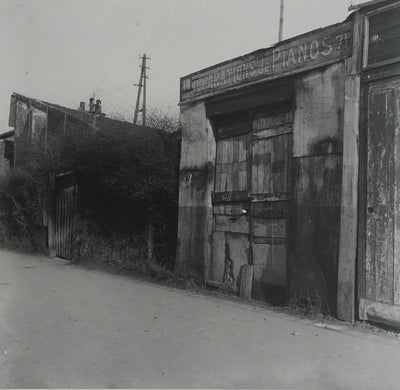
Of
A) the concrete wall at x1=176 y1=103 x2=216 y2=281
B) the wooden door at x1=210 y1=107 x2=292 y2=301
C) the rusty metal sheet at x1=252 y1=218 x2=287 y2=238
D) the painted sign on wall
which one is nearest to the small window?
the painted sign on wall

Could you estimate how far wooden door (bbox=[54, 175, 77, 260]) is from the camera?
13.3 meters

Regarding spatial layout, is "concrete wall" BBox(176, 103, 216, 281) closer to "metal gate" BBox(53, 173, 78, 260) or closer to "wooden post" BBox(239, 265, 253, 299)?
"wooden post" BBox(239, 265, 253, 299)

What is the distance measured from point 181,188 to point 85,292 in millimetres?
2688

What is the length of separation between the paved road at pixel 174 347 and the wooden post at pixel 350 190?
0.54 metres

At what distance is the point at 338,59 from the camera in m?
6.59

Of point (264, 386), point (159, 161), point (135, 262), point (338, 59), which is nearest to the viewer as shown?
point (264, 386)

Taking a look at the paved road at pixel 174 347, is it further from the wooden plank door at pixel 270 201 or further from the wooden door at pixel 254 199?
the wooden door at pixel 254 199

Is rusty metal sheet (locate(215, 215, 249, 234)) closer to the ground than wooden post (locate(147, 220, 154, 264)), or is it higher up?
higher up

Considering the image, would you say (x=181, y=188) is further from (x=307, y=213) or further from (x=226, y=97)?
(x=307, y=213)

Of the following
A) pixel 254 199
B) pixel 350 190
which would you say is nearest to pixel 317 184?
pixel 350 190

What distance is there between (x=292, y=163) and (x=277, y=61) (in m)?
1.70

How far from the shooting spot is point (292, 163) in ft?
23.8

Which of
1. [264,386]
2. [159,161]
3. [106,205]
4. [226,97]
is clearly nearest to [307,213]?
[226,97]

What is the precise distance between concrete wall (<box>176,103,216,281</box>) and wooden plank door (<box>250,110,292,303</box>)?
1.09 m
